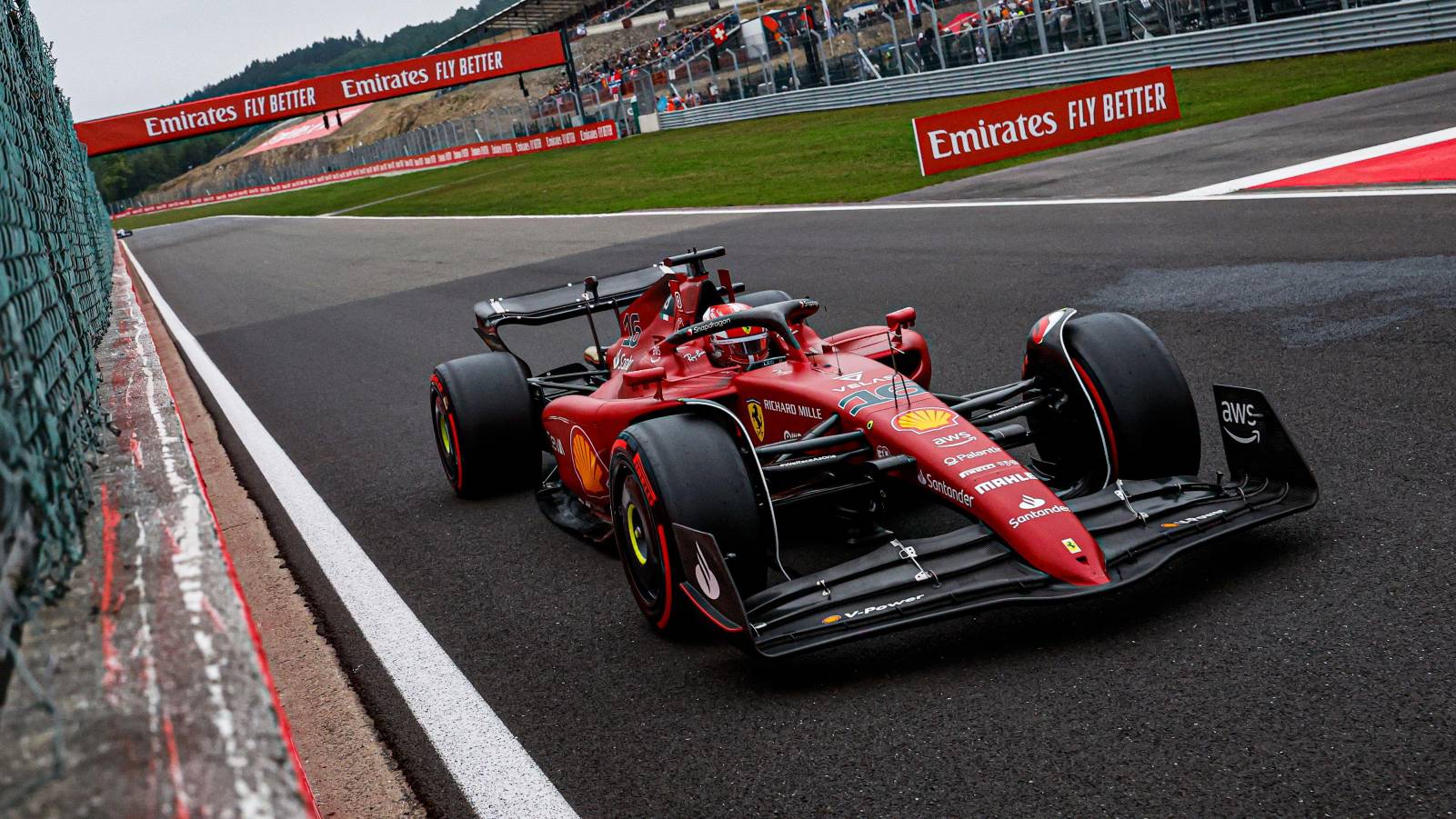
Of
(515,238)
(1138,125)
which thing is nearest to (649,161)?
(515,238)

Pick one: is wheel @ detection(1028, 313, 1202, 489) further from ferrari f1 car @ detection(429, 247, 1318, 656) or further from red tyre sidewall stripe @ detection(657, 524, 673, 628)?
red tyre sidewall stripe @ detection(657, 524, 673, 628)

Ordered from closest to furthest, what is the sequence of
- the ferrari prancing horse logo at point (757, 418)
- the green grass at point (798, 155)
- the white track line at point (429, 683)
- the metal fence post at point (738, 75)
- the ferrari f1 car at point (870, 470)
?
the white track line at point (429, 683) < the ferrari f1 car at point (870, 470) < the ferrari prancing horse logo at point (757, 418) < the green grass at point (798, 155) < the metal fence post at point (738, 75)

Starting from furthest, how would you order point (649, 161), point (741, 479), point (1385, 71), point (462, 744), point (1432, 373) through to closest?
point (649, 161), point (1385, 71), point (1432, 373), point (741, 479), point (462, 744)

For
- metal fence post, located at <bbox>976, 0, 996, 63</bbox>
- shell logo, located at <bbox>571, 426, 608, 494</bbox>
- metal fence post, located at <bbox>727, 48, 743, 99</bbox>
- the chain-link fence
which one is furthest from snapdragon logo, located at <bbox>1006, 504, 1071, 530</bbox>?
metal fence post, located at <bbox>727, 48, 743, 99</bbox>

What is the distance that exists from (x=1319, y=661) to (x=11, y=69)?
530 centimetres

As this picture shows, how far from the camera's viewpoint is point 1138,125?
2064 cm

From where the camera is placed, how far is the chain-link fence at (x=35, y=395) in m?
1.66

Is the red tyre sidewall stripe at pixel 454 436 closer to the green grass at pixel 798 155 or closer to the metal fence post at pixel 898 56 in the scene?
the green grass at pixel 798 155

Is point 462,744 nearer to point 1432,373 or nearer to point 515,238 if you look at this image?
point 1432,373

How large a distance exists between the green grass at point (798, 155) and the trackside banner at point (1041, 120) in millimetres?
406

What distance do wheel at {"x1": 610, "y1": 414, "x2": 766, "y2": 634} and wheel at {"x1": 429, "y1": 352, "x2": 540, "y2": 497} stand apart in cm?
209

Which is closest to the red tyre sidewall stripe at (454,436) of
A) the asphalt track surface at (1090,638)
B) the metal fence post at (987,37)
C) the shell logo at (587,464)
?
the asphalt track surface at (1090,638)

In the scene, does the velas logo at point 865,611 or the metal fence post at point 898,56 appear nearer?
the velas logo at point 865,611

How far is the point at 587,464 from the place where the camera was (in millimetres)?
5844
